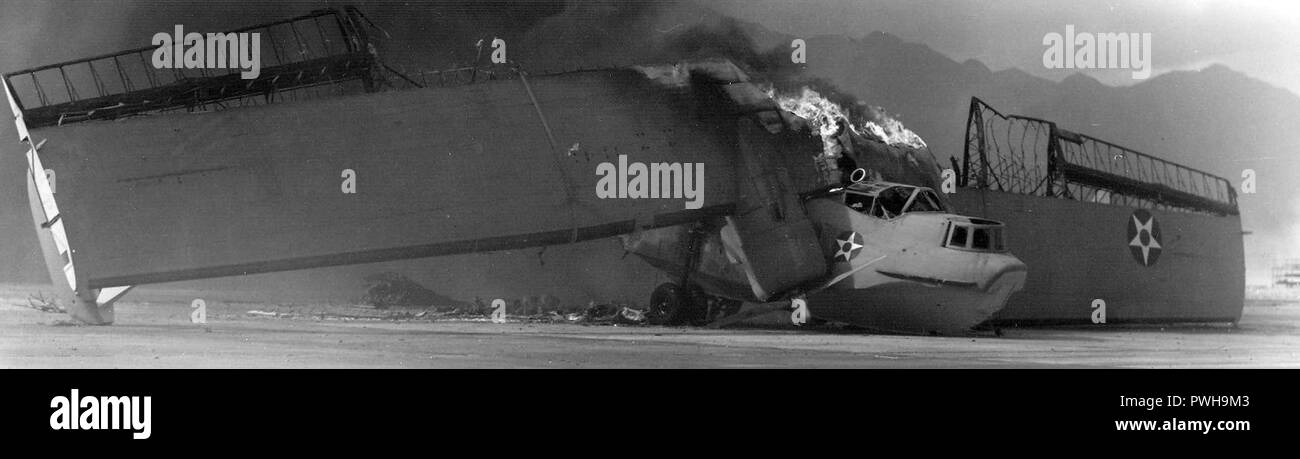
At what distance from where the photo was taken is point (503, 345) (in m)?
16.1

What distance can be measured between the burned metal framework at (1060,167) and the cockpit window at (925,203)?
20.0 feet

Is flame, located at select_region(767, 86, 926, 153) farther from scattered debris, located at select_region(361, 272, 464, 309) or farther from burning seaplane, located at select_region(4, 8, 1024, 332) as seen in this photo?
scattered debris, located at select_region(361, 272, 464, 309)

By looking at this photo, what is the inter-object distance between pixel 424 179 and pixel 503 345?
18.4 feet

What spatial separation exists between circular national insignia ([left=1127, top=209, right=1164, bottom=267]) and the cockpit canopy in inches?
484

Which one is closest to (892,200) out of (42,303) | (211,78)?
(211,78)

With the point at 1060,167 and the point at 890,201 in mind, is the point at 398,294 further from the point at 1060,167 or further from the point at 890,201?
the point at 1060,167

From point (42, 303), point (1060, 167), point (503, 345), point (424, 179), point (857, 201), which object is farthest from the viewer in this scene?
point (1060, 167)

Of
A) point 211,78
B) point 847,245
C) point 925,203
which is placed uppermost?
point 211,78

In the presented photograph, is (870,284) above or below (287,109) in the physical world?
below
